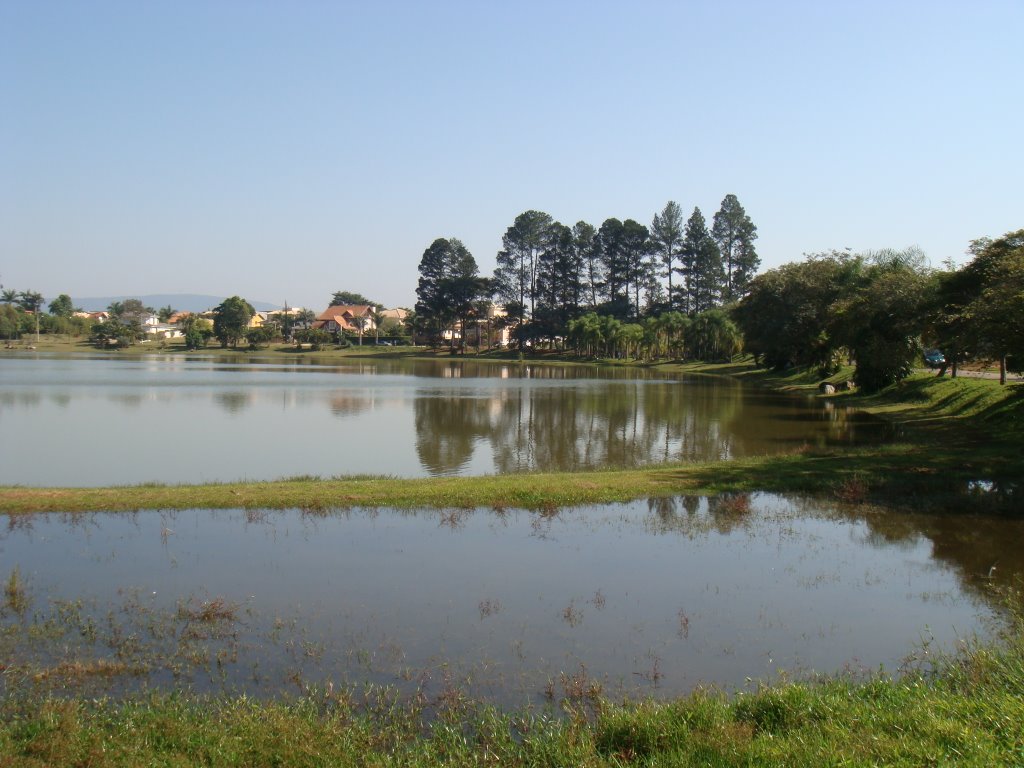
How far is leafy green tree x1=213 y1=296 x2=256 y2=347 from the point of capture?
12619 centimetres

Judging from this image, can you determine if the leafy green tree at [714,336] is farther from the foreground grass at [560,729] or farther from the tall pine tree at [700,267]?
the foreground grass at [560,729]

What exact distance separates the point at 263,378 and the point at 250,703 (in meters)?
58.0

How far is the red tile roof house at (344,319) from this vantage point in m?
138

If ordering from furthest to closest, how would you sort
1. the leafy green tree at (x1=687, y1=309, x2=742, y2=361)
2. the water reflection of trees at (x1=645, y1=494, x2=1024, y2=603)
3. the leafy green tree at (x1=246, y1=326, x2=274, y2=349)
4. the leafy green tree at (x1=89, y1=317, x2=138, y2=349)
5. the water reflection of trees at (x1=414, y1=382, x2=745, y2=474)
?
the leafy green tree at (x1=246, y1=326, x2=274, y2=349) < the leafy green tree at (x1=89, y1=317, x2=138, y2=349) < the leafy green tree at (x1=687, y1=309, x2=742, y2=361) < the water reflection of trees at (x1=414, y1=382, x2=745, y2=474) < the water reflection of trees at (x1=645, y1=494, x2=1024, y2=603)

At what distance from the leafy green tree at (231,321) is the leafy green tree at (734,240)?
71.5 m

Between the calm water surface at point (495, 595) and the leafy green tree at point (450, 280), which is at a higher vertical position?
the leafy green tree at point (450, 280)

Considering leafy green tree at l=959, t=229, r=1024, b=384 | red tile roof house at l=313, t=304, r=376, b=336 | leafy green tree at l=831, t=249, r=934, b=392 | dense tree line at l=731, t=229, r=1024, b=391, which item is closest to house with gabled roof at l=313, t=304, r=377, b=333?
red tile roof house at l=313, t=304, r=376, b=336

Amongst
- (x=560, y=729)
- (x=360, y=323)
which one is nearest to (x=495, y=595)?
(x=560, y=729)

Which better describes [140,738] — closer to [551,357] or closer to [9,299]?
[551,357]

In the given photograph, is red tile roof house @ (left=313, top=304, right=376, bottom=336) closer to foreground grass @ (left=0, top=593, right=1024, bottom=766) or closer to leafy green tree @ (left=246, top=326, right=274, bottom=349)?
leafy green tree @ (left=246, top=326, right=274, bottom=349)

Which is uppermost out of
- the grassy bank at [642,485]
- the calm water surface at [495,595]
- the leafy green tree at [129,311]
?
the leafy green tree at [129,311]

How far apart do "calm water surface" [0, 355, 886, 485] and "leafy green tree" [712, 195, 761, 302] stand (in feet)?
205

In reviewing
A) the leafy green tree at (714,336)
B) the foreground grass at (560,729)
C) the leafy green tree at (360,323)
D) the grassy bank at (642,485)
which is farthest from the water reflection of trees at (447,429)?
→ the leafy green tree at (360,323)

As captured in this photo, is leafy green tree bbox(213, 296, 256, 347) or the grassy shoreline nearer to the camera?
the grassy shoreline
